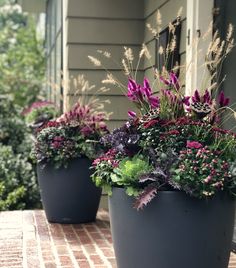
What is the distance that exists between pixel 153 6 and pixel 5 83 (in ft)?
29.8

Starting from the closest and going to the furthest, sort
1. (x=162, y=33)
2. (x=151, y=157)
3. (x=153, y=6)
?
(x=151, y=157), (x=162, y=33), (x=153, y=6)

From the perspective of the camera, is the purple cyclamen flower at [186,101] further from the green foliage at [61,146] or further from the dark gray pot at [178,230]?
the green foliage at [61,146]

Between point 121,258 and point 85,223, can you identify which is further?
point 85,223

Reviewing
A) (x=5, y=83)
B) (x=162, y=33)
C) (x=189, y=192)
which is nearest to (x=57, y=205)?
(x=162, y=33)

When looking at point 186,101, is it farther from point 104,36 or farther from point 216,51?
point 104,36

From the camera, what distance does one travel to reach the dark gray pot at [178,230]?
275cm

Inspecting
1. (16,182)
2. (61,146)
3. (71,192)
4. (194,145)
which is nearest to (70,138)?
(61,146)

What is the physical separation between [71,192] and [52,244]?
817 millimetres

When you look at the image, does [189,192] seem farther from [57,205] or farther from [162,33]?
[162,33]

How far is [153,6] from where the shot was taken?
20.1 feet

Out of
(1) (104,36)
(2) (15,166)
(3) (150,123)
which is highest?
(1) (104,36)

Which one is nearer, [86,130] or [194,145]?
[194,145]

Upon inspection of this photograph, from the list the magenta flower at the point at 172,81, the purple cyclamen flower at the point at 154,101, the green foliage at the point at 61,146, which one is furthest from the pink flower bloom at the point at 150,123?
the green foliage at the point at 61,146

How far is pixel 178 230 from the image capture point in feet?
9.05
